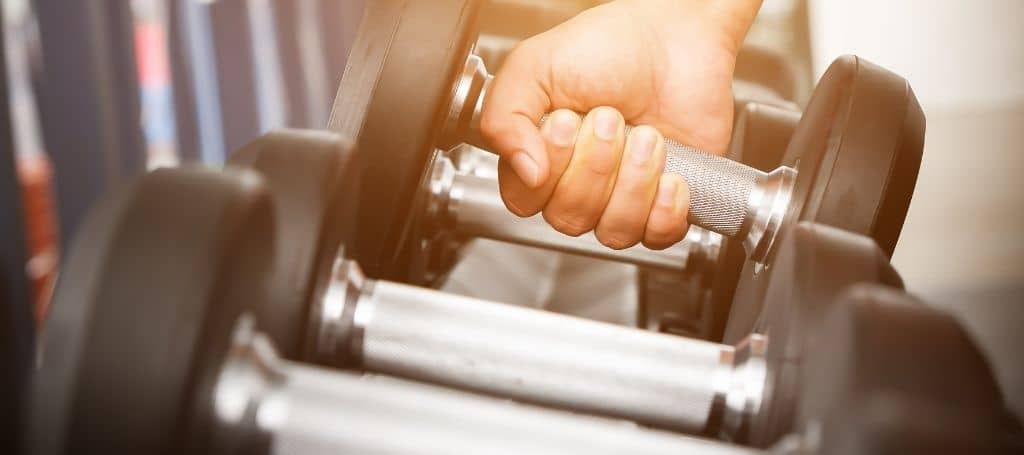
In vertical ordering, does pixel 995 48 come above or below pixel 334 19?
above

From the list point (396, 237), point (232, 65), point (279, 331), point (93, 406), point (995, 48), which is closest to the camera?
point (93, 406)

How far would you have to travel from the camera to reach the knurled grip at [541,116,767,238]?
2.50 ft

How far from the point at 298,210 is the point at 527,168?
316 mm

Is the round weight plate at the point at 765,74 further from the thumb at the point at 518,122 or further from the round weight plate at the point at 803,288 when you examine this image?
the round weight plate at the point at 803,288

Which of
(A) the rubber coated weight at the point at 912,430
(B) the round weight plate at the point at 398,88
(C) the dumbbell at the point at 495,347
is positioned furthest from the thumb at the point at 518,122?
(A) the rubber coated weight at the point at 912,430

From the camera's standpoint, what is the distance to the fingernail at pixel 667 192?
2.64 ft

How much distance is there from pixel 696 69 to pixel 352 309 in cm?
55

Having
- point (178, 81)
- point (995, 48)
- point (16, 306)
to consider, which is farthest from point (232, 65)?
point (995, 48)

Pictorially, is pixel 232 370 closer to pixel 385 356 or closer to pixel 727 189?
pixel 385 356

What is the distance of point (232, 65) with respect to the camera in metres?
2.08

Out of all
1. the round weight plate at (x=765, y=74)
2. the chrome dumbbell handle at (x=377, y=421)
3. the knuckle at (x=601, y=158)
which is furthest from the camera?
the round weight plate at (x=765, y=74)

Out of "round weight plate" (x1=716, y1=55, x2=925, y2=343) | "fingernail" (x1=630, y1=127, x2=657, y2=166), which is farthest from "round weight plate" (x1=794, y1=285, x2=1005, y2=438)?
"fingernail" (x1=630, y1=127, x2=657, y2=166)

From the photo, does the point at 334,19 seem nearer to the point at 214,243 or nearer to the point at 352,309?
the point at 352,309

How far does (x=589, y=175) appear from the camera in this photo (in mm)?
824
